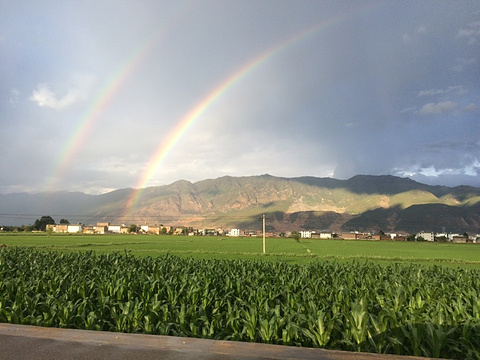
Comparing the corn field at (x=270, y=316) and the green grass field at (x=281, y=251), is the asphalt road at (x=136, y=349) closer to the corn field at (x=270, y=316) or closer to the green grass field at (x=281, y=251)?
the corn field at (x=270, y=316)

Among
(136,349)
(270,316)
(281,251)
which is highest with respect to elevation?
(136,349)

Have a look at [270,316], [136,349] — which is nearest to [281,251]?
[270,316]

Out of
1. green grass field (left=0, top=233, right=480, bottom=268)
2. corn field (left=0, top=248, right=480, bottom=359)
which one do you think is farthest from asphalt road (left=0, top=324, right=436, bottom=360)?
green grass field (left=0, top=233, right=480, bottom=268)

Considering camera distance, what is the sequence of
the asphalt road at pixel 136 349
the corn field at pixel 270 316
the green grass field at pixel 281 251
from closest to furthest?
the asphalt road at pixel 136 349 < the corn field at pixel 270 316 < the green grass field at pixel 281 251

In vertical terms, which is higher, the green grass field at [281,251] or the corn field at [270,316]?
the corn field at [270,316]

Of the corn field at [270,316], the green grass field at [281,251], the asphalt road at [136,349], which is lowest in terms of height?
the green grass field at [281,251]

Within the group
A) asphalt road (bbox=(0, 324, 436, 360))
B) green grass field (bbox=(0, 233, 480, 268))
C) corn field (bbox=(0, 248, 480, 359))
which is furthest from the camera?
green grass field (bbox=(0, 233, 480, 268))

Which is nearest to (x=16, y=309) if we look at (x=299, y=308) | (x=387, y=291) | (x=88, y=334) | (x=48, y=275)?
(x=88, y=334)

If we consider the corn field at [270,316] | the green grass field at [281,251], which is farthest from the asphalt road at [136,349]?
the green grass field at [281,251]

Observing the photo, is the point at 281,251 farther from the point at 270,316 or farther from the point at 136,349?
the point at 136,349

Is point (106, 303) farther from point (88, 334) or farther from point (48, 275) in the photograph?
point (48, 275)

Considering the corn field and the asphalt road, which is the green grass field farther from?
the asphalt road

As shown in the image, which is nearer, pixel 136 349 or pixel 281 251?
pixel 136 349

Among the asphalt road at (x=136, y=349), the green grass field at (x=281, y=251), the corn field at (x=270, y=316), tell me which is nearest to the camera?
the asphalt road at (x=136, y=349)
